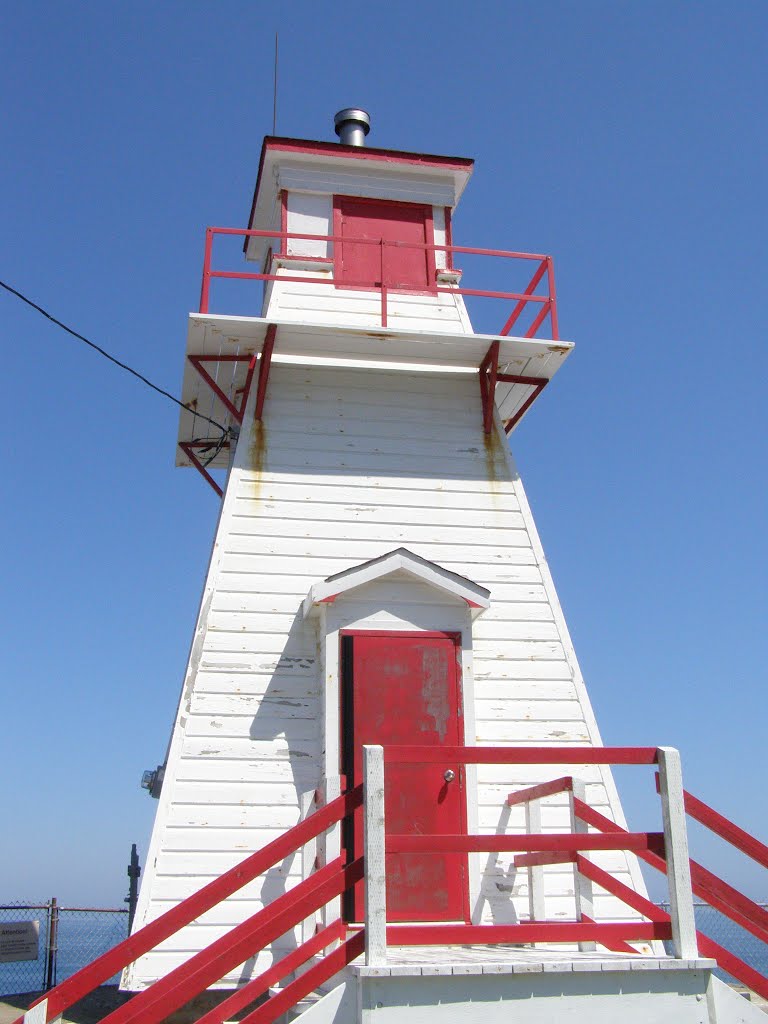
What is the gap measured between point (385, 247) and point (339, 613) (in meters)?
5.28

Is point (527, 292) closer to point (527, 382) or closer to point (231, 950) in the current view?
point (527, 382)

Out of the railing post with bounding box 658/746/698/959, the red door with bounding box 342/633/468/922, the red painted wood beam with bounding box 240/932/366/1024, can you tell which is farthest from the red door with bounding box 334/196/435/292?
the red painted wood beam with bounding box 240/932/366/1024

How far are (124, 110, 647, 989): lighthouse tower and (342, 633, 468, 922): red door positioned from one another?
18 millimetres

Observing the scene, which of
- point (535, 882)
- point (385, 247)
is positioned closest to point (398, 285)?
point (385, 247)

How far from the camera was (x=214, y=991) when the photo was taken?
27.2ft

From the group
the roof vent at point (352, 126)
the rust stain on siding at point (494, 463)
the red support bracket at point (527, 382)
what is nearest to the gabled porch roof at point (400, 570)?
the rust stain on siding at point (494, 463)

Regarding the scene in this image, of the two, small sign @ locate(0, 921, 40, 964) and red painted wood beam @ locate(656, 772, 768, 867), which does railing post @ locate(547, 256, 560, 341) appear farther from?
small sign @ locate(0, 921, 40, 964)

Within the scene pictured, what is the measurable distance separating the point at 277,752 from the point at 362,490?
2783 millimetres

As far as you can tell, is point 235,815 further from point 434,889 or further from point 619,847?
point 619,847

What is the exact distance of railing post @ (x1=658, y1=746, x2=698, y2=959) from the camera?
5562mm

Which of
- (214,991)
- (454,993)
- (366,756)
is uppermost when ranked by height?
(366,756)

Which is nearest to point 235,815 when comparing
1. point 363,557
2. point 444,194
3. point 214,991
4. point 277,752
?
point 277,752

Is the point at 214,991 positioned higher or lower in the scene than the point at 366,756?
lower

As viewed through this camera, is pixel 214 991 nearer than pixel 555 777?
Yes
